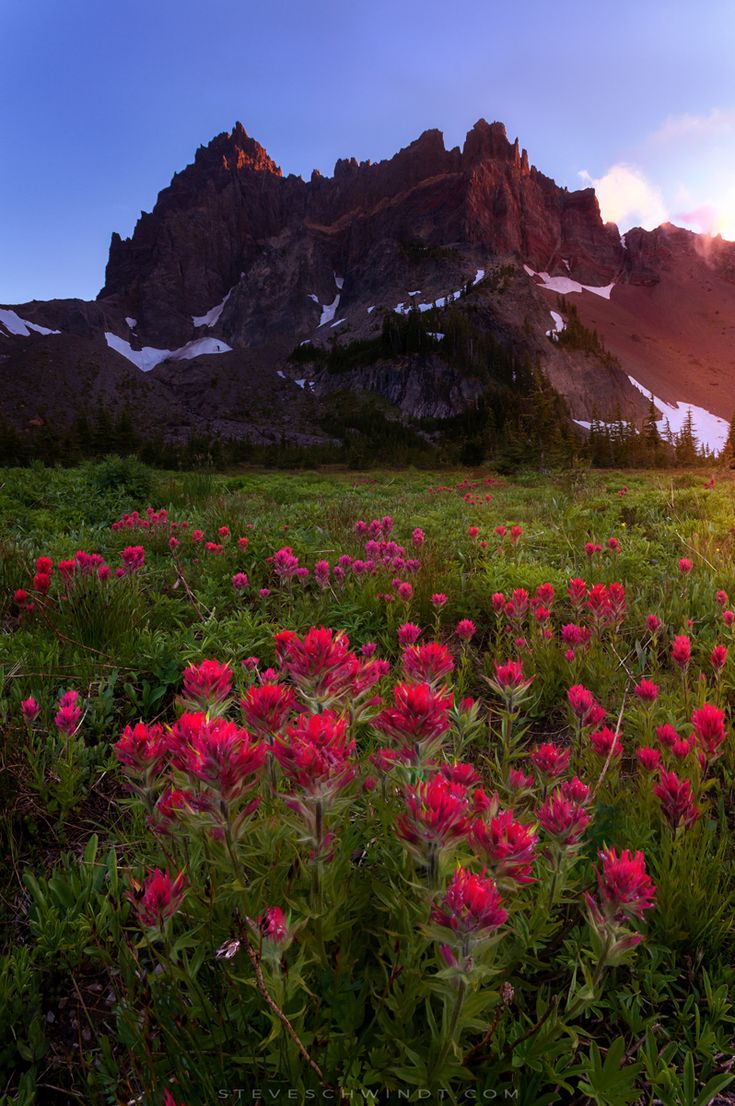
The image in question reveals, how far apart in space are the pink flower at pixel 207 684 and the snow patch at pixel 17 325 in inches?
6547

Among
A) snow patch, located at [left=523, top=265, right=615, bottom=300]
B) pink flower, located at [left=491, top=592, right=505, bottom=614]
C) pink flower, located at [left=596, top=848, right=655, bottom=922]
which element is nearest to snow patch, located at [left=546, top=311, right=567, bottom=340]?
snow patch, located at [left=523, top=265, right=615, bottom=300]

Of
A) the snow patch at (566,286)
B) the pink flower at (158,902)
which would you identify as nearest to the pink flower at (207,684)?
the pink flower at (158,902)

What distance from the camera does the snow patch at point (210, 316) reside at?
7175 inches

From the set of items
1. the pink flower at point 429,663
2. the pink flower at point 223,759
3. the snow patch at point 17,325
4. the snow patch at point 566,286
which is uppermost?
the snow patch at point 566,286

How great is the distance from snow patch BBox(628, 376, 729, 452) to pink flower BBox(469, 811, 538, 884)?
109126 mm

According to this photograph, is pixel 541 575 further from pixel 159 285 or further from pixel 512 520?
pixel 159 285

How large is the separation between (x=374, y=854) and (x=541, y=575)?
13.0 feet

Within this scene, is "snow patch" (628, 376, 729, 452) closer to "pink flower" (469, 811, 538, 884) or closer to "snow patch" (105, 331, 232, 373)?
"pink flower" (469, 811, 538, 884)

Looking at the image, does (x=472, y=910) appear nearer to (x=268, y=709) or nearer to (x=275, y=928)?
(x=275, y=928)

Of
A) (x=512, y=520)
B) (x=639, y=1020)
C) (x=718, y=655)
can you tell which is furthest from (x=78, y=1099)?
(x=512, y=520)

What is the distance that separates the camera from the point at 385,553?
5.03 metres

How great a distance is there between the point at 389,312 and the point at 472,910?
14423cm

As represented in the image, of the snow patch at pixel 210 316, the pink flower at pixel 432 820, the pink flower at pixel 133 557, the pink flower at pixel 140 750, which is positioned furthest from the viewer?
the snow patch at pixel 210 316

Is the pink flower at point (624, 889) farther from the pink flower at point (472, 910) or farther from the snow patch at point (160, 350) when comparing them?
the snow patch at point (160, 350)
